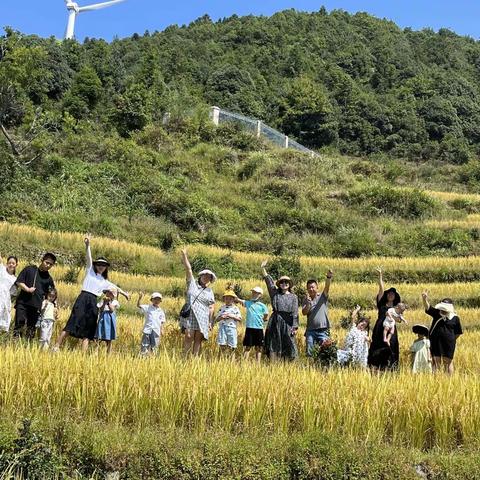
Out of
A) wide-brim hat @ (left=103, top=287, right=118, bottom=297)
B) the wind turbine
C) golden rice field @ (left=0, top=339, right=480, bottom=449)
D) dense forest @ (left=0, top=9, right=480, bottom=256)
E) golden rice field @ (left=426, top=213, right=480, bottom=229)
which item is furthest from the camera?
the wind turbine

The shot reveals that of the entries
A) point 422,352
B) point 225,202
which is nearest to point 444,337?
point 422,352

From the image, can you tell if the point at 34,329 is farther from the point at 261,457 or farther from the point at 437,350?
the point at 437,350

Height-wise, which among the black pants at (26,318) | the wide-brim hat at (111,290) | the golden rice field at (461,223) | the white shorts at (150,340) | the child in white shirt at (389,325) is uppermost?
the golden rice field at (461,223)

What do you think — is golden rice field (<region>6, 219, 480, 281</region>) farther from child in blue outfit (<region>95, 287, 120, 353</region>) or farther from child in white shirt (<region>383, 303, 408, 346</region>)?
child in white shirt (<region>383, 303, 408, 346</region>)

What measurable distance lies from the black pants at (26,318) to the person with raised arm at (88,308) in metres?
0.55

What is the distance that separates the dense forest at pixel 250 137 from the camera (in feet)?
99.7

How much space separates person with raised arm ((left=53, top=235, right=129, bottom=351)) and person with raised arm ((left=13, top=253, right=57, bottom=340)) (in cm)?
55

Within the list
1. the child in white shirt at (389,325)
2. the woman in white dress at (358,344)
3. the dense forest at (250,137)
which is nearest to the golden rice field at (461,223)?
the dense forest at (250,137)

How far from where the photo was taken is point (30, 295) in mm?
9906

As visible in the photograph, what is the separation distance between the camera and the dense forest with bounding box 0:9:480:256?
30375 mm

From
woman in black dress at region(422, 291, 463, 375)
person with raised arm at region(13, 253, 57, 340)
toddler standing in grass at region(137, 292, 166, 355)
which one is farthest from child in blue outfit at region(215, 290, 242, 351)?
woman in black dress at region(422, 291, 463, 375)

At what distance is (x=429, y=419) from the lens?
21.7ft

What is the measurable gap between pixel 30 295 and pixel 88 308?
3.00ft

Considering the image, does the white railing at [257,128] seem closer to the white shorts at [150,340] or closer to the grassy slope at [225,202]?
the grassy slope at [225,202]
